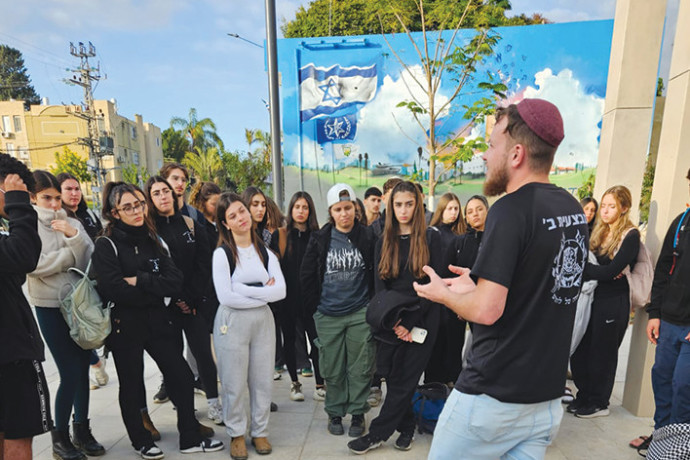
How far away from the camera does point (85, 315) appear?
2654 mm

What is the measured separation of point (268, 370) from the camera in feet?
9.98

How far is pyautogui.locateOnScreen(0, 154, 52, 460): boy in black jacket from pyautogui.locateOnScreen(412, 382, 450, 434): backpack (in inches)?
103

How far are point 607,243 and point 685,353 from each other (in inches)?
48.5

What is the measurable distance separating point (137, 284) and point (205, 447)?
144 cm

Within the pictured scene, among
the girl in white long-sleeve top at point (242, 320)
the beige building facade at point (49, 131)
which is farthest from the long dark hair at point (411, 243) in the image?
the beige building facade at point (49, 131)

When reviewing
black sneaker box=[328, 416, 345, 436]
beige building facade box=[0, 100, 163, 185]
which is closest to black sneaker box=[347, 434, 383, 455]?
black sneaker box=[328, 416, 345, 436]

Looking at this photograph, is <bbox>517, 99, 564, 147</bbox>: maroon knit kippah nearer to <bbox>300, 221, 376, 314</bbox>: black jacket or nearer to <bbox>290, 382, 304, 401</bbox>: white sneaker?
<bbox>300, 221, 376, 314</bbox>: black jacket

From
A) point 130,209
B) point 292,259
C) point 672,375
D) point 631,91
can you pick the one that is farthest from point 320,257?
point 631,91

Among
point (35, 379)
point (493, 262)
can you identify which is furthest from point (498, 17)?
point (35, 379)

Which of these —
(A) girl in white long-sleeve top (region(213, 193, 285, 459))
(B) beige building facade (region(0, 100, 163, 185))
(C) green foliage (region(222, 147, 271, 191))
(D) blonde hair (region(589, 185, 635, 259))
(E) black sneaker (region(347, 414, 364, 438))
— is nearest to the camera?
Result: (A) girl in white long-sleeve top (region(213, 193, 285, 459))

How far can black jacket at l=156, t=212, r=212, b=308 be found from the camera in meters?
3.30

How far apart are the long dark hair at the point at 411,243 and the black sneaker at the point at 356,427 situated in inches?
51.1

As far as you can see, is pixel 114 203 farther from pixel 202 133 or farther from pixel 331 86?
pixel 202 133

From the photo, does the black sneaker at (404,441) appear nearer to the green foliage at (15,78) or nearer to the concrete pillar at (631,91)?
the concrete pillar at (631,91)
